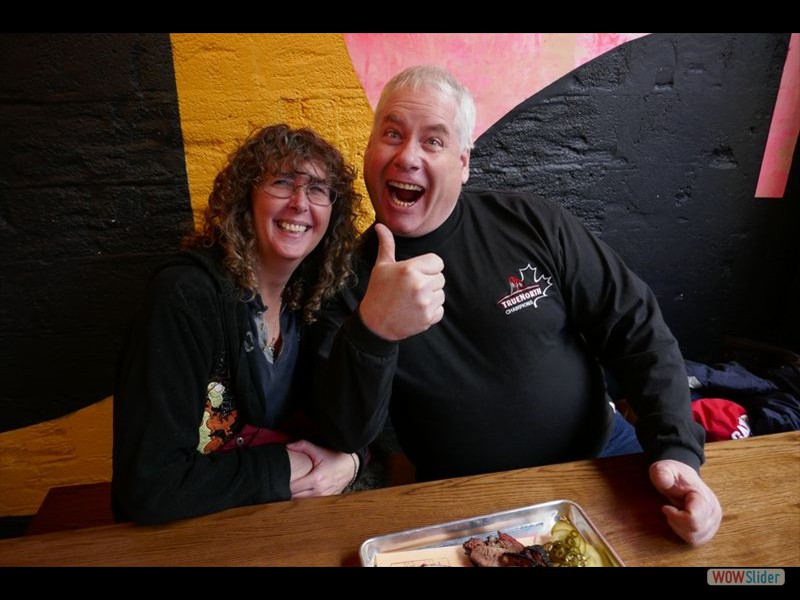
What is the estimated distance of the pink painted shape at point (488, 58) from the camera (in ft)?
6.00

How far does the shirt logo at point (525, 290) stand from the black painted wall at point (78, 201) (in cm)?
113

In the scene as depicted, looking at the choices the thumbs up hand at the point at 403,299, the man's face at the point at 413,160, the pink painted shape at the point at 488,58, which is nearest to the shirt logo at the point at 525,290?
the man's face at the point at 413,160

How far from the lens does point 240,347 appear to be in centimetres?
123

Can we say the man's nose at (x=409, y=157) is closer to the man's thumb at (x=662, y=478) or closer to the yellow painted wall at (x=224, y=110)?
the yellow painted wall at (x=224, y=110)

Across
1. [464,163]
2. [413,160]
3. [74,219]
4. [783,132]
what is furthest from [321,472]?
[783,132]

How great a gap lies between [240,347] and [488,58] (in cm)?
141

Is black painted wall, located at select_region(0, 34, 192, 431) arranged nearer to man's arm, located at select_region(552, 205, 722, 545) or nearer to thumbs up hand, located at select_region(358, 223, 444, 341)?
thumbs up hand, located at select_region(358, 223, 444, 341)

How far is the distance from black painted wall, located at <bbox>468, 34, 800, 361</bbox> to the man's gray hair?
1.92 feet

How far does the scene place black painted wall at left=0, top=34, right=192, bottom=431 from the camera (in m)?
1.61

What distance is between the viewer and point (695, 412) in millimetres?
1903

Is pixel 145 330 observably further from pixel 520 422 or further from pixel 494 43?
pixel 494 43

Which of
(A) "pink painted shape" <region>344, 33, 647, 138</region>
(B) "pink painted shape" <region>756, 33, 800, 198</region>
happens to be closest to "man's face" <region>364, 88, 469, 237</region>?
(A) "pink painted shape" <region>344, 33, 647, 138</region>
